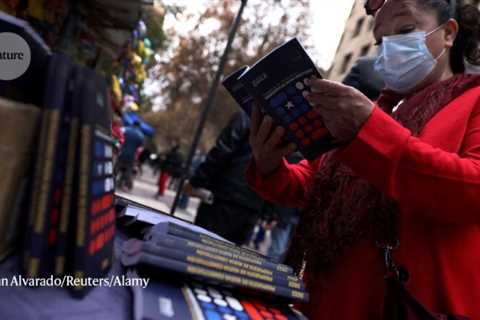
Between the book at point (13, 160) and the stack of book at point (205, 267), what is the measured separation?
0.23 meters

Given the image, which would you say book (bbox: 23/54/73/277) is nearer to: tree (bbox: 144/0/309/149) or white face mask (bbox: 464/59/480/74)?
white face mask (bbox: 464/59/480/74)

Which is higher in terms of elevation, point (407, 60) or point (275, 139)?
point (407, 60)

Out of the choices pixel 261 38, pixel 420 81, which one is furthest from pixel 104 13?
pixel 261 38

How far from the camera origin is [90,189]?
66cm

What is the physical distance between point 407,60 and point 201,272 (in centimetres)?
115

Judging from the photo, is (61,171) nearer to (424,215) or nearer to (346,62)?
(424,215)

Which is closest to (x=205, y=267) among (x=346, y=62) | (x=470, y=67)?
(x=470, y=67)

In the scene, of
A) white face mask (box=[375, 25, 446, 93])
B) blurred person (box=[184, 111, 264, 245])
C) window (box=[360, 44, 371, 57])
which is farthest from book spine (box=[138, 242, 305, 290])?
window (box=[360, 44, 371, 57])

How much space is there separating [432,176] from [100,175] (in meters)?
0.79

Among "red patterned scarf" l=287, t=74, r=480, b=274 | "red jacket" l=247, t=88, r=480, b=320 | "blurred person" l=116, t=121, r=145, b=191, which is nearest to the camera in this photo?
"red jacket" l=247, t=88, r=480, b=320

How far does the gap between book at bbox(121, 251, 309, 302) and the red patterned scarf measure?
0.44 meters

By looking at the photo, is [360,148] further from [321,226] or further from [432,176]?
[321,226]

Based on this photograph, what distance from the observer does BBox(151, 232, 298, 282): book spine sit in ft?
2.67

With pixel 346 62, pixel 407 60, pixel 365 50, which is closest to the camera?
pixel 407 60
